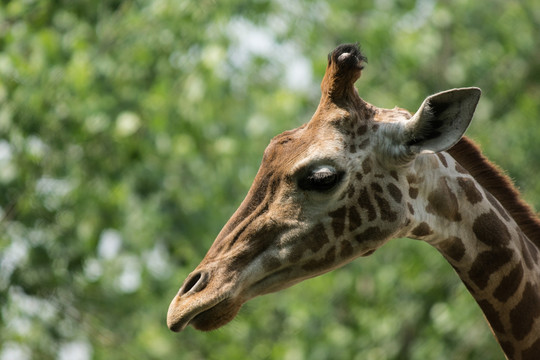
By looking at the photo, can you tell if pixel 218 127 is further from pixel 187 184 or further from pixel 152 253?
pixel 152 253

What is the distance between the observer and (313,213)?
13.8 ft

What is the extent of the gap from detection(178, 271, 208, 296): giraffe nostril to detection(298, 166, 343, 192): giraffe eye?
643 mm

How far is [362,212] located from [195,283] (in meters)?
0.88

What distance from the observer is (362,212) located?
14.0 feet

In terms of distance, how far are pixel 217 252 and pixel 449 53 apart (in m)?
9.88

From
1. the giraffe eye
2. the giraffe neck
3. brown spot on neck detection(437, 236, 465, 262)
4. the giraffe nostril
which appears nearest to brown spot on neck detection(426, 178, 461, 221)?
the giraffe neck

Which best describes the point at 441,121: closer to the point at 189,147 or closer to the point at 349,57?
the point at 349,57

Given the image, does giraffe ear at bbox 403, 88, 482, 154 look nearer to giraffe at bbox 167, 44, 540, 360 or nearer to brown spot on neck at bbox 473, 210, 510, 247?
giraffe at bbox 167, 44, 540, 360

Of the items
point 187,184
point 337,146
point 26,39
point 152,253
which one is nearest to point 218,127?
point 187,184

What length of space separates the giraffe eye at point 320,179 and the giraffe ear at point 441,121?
0.40 metres

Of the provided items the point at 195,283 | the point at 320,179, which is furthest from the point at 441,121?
the point at 195,283

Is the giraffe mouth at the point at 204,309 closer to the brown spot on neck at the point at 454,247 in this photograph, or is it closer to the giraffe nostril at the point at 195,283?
the giraffe nostril at the point at 195,283

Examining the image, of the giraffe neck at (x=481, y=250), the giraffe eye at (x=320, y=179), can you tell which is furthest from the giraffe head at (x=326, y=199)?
the giraffe neck at (x=481, y=250)

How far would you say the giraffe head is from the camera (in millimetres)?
4156
